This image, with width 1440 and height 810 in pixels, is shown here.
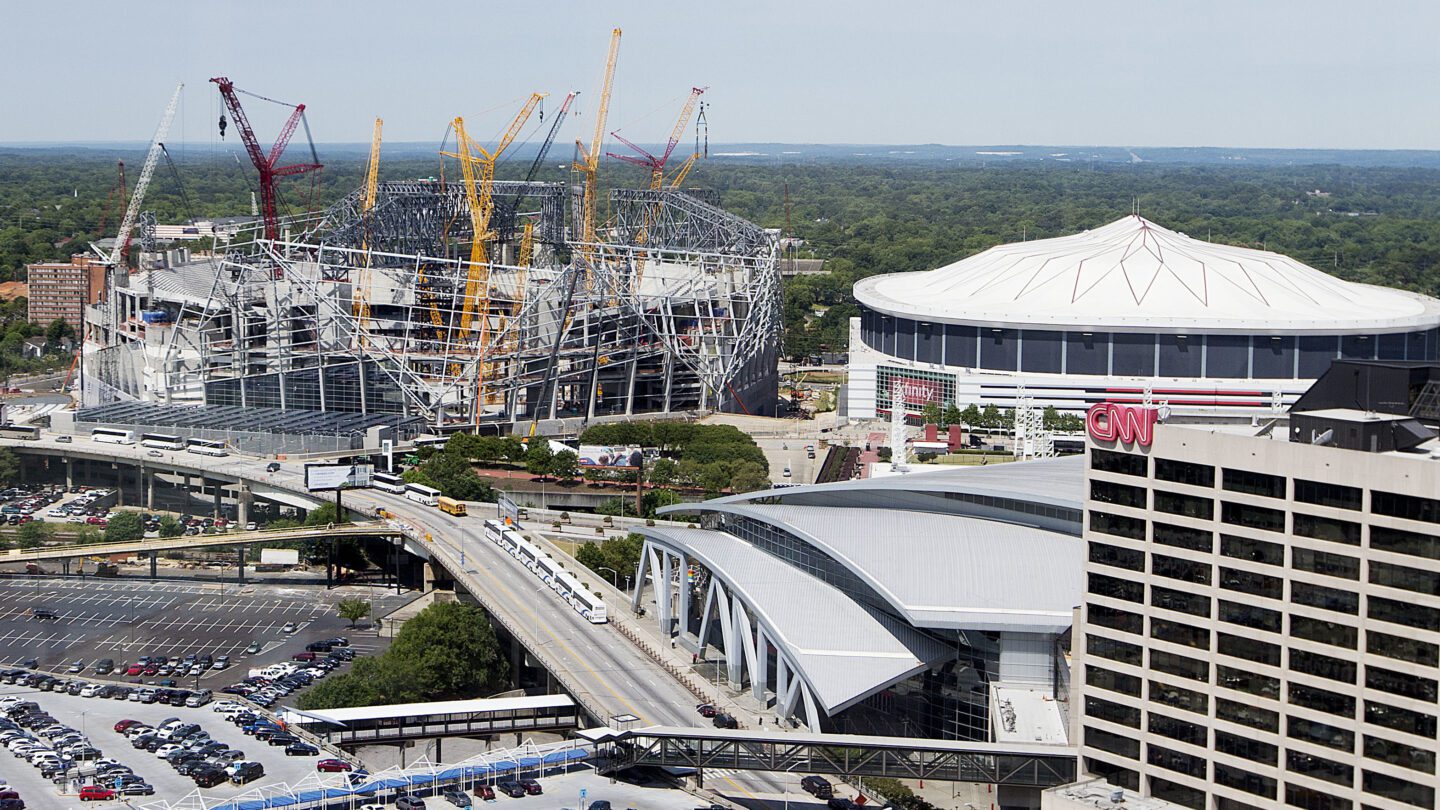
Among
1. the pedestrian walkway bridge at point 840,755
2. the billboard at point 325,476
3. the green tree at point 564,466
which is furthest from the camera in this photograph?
the green tree at point 564,466

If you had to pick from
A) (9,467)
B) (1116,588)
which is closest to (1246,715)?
(1116,588)

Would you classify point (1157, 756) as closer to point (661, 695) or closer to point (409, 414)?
point (661, 695)

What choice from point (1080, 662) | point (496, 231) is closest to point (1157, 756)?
point (1080, 662)

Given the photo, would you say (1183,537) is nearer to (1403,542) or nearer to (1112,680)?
(1112,680)

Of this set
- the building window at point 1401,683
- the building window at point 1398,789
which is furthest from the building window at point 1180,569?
the building window at point 1398,789

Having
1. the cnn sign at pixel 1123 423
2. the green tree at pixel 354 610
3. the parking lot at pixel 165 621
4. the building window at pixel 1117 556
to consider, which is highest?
the cnn sign at pixel 1123 423

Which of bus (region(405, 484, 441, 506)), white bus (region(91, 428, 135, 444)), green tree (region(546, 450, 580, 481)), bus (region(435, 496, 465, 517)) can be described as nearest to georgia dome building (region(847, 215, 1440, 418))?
green tree (region(546, 450, 580, 481))

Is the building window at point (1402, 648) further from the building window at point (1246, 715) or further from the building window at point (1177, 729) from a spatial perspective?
the building window at point (1177, 729)
